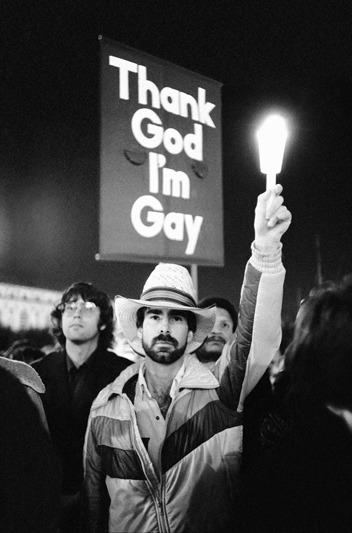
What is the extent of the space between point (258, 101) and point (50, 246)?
4.24m

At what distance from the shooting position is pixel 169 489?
1888mm

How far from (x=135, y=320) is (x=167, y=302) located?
0.32 meters

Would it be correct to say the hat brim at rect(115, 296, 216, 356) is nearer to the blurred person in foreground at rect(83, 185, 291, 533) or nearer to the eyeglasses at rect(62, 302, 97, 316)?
the blurred person in foreground at rect(83, 185, 291, 533)

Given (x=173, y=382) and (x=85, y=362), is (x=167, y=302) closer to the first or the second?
(x=173, y=382)

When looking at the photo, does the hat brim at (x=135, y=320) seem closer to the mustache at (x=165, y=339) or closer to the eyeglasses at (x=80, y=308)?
the mustache at (x=165, y=339)

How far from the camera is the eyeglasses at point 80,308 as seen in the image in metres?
3.10

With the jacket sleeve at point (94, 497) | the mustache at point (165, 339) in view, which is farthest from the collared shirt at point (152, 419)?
the jacket sleeve at point (94, 497)

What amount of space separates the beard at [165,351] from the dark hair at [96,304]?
109cm

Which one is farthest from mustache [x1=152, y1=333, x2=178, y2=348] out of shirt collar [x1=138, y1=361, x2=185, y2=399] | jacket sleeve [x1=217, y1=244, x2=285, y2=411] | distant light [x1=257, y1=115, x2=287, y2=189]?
distant light [x1=257, y1=115, x2=287, y2=189]

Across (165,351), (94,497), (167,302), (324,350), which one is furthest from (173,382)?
(324,350)

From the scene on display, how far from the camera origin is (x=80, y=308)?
310 cm

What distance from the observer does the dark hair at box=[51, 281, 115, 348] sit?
124 inches

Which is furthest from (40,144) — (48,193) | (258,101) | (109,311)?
(109,311)

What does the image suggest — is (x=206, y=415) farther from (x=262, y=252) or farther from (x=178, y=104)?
(x=178, y=104)
